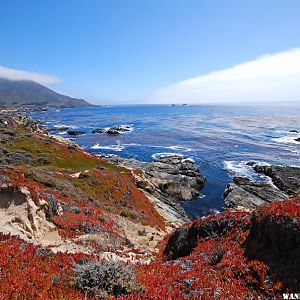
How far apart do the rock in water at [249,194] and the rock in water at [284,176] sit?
212 centimetres

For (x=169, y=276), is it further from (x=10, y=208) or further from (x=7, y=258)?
(x=10, y=208)

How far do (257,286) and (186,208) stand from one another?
36730 mm

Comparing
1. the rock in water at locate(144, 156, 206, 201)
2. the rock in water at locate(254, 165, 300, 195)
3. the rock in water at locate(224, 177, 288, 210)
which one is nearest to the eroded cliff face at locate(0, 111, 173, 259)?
the rock in water at locate(144, 156, 206, 201)

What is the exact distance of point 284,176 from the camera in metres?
55.3

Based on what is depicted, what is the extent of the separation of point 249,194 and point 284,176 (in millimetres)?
11835

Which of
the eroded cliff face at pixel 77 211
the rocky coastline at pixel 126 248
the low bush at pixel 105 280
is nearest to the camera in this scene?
the low bush at pixel 105 280

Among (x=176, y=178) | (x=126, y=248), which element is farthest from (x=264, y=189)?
(x=126, y=248)

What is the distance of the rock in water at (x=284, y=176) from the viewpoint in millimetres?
51406

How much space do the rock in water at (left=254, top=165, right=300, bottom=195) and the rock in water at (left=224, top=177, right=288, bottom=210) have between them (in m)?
2.12

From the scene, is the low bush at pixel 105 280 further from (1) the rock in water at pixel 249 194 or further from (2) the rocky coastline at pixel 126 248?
(1) the rock in water at pixel 249 194

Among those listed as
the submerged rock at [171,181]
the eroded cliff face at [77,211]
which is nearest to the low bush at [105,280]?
the eroded cliff face at [77,211]

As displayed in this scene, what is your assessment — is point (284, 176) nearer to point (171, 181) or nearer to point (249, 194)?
point (249, 194)

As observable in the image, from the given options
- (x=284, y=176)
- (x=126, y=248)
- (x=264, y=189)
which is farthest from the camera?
(x=284, y=176)

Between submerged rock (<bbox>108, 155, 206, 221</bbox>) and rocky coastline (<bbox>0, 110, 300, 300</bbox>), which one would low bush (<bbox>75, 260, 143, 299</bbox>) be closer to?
rocky coastline (<bbox>0, 110, 300, 300</bbox>)
